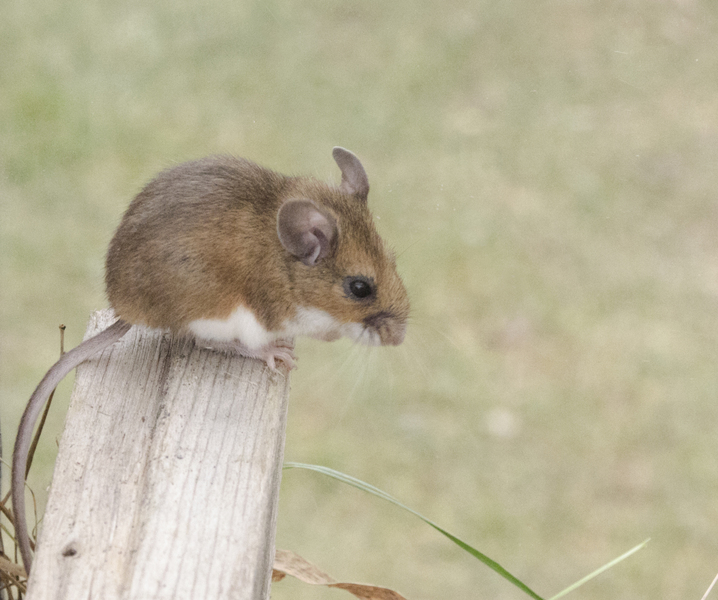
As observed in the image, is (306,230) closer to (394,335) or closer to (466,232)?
(394,335)

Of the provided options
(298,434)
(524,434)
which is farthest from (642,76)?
(298,434)

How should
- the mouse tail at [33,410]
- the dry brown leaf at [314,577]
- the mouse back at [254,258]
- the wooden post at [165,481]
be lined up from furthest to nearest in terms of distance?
1. the mouse back at [254,258]
2. the dry brown leaf at [314,577]
3. the mouse tail at [33,410]
4. the wooden post at [165,481]

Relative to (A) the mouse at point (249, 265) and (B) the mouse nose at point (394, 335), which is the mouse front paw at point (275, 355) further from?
(B) the mouse nose at point (394, 335)

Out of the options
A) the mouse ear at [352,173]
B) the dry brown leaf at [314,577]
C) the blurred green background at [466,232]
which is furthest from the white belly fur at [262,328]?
→ the blurred green background at [466,232]

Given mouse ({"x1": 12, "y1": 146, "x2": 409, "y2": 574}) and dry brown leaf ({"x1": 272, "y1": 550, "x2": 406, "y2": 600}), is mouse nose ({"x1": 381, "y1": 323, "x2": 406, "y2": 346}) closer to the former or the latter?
mouse ({"x1": 12, "y1": 146, "x2": 409, "y2": 574})

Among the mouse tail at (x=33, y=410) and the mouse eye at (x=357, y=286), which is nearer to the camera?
the mouse tail at (x=33, y=410)

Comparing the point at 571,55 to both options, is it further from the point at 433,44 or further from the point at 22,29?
the point at 22,29

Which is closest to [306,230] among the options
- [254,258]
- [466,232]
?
[254,258]
